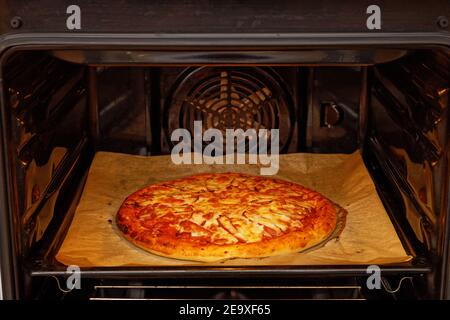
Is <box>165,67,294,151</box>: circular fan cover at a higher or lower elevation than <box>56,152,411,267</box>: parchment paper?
higher

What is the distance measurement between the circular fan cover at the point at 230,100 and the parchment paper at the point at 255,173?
157mm

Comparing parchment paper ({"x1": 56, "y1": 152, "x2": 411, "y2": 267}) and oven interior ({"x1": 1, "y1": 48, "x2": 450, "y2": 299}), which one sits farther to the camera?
parchment paper ({"x1": 56, "y1": 152, "x2": 411, "y2": 267})

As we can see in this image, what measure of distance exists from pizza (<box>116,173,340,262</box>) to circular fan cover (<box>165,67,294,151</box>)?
175 mm

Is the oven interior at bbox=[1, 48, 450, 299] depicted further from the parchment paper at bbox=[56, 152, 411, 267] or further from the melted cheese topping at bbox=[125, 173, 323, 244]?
the melted cheese topping at bbox=[125, 173, 323, 244]

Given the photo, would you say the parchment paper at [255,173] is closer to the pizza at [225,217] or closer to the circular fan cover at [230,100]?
the pizza at [225,217]

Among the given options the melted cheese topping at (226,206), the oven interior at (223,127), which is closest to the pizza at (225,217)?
the melted cheese topping at (226,206)

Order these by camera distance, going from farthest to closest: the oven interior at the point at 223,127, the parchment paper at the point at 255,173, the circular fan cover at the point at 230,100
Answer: the circular fan cover at the point at 230,100, the parchment paper at the point at 255,173, the oven interior at the point at 223,127

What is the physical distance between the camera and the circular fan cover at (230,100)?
6.79 ft

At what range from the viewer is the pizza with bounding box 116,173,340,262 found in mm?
1672

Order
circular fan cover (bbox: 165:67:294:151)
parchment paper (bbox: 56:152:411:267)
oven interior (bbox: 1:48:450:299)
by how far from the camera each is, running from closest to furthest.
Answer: oven interior (bbox: 1:48:450:299) → parchment paper (bbox: 56:152:411:267) → circular fan cover (bbox: 165:67:294:151)

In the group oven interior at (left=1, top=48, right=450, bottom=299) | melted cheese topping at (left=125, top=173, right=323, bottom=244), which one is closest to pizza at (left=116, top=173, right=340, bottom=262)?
melted cheese topping at (left=125, top=173, right=323, bottom=244)

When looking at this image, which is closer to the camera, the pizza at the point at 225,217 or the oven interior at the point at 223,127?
the oven interior at the point at 223,127

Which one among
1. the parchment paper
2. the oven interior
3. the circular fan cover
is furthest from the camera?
the circular fan cover
